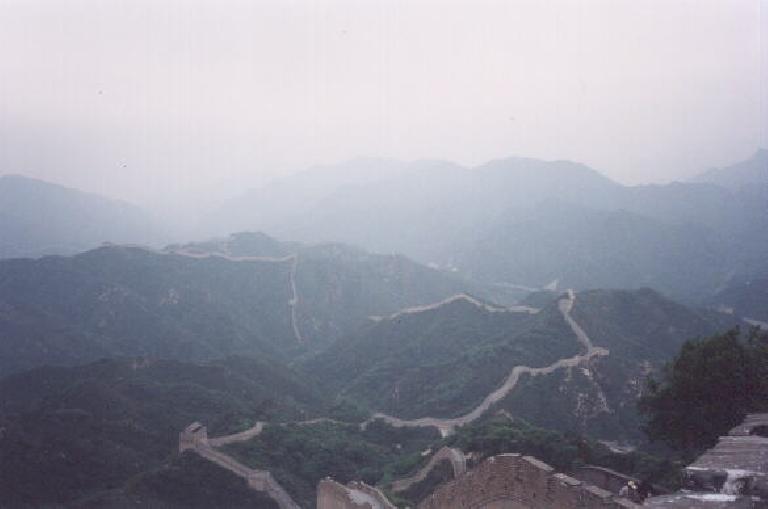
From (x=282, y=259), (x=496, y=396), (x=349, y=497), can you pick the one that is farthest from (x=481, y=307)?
(x=349, y=497)

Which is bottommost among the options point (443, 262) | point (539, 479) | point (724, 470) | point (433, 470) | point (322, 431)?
point (443, 262)

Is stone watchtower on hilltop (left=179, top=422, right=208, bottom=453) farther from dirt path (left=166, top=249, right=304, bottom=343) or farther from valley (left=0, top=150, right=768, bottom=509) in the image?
dirt path (left=166, top=249, right=304, bottom=343)

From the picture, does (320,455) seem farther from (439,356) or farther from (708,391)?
(439,356)

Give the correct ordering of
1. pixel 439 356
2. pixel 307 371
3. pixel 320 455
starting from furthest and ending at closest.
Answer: pixel 307 371 < pixel 439 356 < pixel 320 455

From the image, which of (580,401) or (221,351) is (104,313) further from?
(580,401)

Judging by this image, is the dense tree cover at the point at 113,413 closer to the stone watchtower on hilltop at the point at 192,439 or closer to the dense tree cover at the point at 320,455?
the stone watchtower on hilltop at the point at 192,439

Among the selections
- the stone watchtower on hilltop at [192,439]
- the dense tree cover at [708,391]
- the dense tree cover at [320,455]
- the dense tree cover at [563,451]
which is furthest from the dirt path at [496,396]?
the dense tree cover at [708,391]

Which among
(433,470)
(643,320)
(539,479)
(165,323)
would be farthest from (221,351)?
(539,479)
